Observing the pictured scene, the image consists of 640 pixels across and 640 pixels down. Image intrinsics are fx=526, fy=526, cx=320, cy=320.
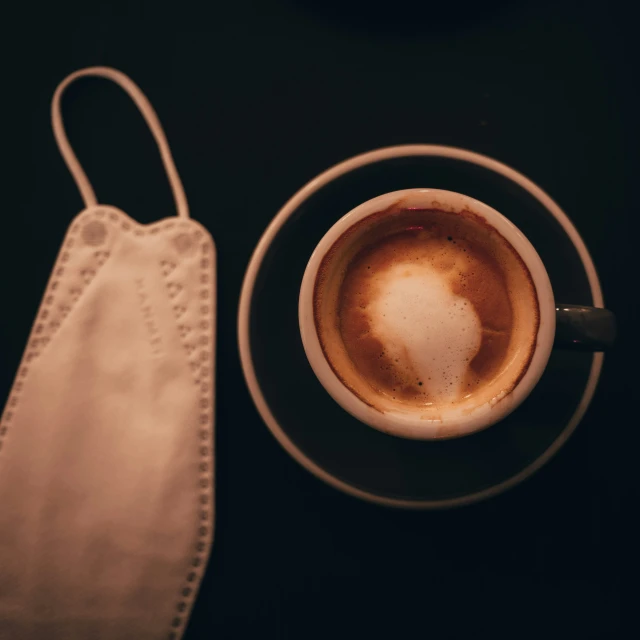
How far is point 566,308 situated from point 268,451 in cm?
48

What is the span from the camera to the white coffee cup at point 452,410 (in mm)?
622

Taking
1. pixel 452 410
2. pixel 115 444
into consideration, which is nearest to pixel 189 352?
pixel 115 444

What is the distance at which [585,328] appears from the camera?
0.63 metres

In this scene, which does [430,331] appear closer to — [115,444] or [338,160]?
[338,160]

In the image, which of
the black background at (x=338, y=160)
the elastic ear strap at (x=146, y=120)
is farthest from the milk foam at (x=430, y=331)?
the elastic ear strap at (x=146, y=120)

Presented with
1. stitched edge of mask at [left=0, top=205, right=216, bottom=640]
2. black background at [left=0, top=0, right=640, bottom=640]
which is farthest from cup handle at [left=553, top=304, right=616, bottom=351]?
stitched edge of mask at [left=0, top=205, right=216, bottom=640]

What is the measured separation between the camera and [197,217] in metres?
0.85

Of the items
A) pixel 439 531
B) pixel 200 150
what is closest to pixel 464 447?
pixel 439 531

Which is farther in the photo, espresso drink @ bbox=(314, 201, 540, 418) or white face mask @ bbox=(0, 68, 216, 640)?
white face mask @ bbox=(0, 68, 216, 640)

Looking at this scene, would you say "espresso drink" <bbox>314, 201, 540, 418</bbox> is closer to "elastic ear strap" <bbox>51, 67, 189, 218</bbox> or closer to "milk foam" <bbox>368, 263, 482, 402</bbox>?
"milk foam" <bbox>368, 263, 482, 402</bbox>

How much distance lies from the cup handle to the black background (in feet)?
0.78

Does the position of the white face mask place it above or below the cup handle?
below

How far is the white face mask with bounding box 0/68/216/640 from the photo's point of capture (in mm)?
826

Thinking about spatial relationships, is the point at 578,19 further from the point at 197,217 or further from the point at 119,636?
the point at 119,636
